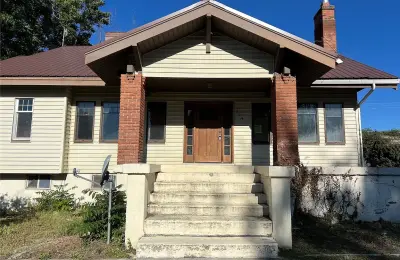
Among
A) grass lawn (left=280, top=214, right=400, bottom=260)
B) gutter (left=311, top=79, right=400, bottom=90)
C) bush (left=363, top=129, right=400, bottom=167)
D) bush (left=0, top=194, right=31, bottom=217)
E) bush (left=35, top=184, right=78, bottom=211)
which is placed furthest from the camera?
bush (left=363, top=129, right=400, bottom=167)

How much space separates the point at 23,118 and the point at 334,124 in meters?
9.65

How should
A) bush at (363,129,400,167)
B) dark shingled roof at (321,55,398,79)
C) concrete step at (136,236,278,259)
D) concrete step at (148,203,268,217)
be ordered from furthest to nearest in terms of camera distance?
1. bush at (363,129,400,167)
2. dark shingled roof at (321,55,398,79)
3. concrete step at (148,203,268,217)
4. concrete step at (136,236,278,259)

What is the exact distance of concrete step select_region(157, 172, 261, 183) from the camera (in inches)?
259

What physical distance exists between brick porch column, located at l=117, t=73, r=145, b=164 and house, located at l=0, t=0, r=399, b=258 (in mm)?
25

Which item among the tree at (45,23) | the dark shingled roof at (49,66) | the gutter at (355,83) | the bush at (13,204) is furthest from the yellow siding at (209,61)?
the tree at (45,23)

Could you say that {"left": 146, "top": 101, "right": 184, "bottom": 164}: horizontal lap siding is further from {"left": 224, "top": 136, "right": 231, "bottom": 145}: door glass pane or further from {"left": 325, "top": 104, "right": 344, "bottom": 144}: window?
{"left": 325, "top": 104, "right": 344, "bottom": 144}: window

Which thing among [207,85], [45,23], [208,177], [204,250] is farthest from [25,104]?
[45,23]

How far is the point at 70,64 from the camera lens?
11.1 meters

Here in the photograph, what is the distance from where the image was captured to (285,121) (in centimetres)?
775

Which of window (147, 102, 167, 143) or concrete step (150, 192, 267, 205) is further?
window (147, 102, 167, 143)

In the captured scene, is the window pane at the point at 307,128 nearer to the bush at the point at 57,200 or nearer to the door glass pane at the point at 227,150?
the door glass pane at the point at 227,150

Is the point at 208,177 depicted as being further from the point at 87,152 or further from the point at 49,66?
the point at 49,66

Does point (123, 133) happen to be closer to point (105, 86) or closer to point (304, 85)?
point (105, 86)

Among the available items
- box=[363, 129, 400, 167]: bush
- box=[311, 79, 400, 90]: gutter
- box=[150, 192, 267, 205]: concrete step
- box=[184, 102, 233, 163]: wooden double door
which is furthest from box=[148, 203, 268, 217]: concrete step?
box=[363, 129, 400, 167]: bush
